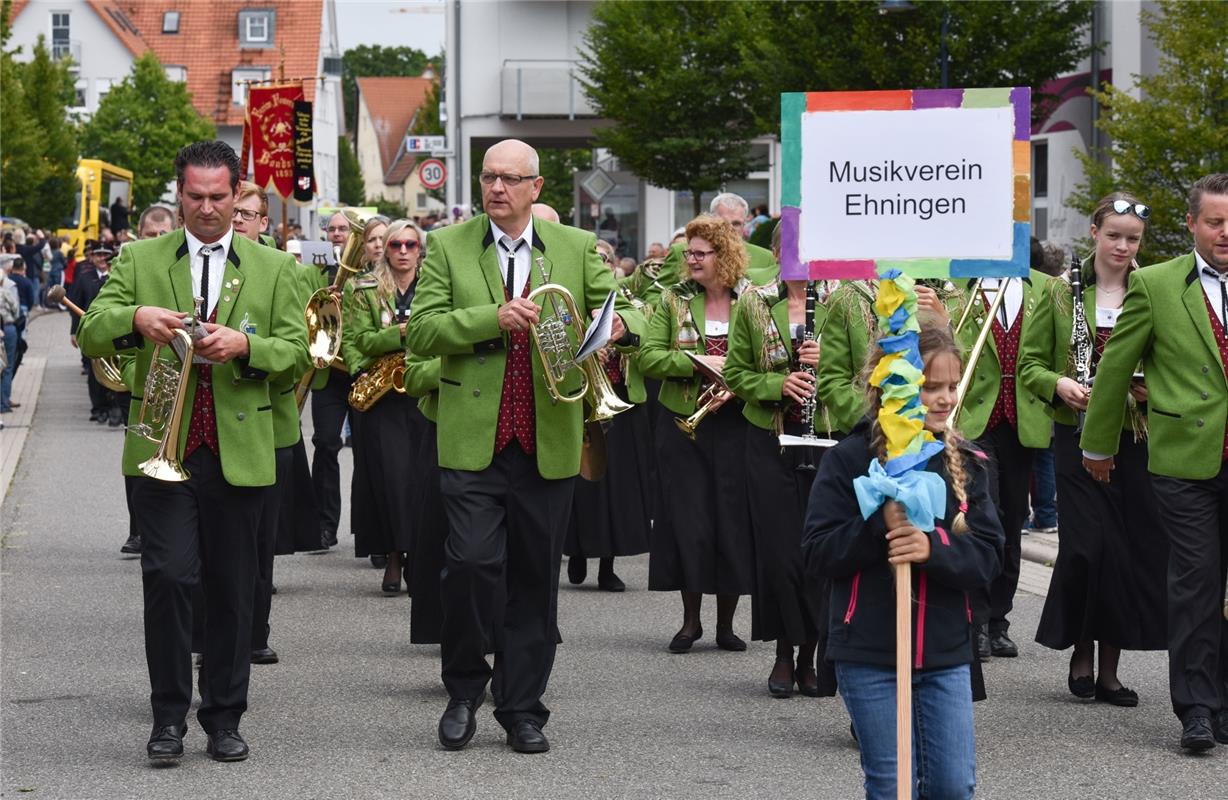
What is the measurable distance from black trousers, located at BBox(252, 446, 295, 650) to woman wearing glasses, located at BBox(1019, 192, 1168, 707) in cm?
317

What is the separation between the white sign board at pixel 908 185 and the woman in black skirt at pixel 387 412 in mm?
4738

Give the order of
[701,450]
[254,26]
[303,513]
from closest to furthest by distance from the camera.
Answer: [701,450] < [303,513] < [254,26]

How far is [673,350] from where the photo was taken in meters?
9.35

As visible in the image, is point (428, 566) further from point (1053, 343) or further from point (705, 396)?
point (1053, 343)

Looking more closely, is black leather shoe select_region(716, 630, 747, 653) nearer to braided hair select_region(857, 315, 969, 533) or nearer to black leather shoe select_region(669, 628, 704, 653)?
black leather shoe select_region(669, 628, 704, 653)

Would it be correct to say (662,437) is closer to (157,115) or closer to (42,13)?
(157,115)

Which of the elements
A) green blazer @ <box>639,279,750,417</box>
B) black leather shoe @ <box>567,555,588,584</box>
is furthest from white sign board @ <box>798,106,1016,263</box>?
black leather shoe @ <box>567,555,588,584</box>

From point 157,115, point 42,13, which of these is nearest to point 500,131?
point 157,115

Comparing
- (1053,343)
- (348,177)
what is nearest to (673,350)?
(1053,343)

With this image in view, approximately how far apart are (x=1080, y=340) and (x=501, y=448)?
107 inches

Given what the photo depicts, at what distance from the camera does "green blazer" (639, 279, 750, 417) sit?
365 inches

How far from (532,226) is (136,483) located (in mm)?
1697

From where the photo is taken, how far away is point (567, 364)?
23.3ft

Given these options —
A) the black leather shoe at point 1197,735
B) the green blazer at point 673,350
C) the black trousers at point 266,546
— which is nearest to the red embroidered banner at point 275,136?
the green blazer at point 673,350
